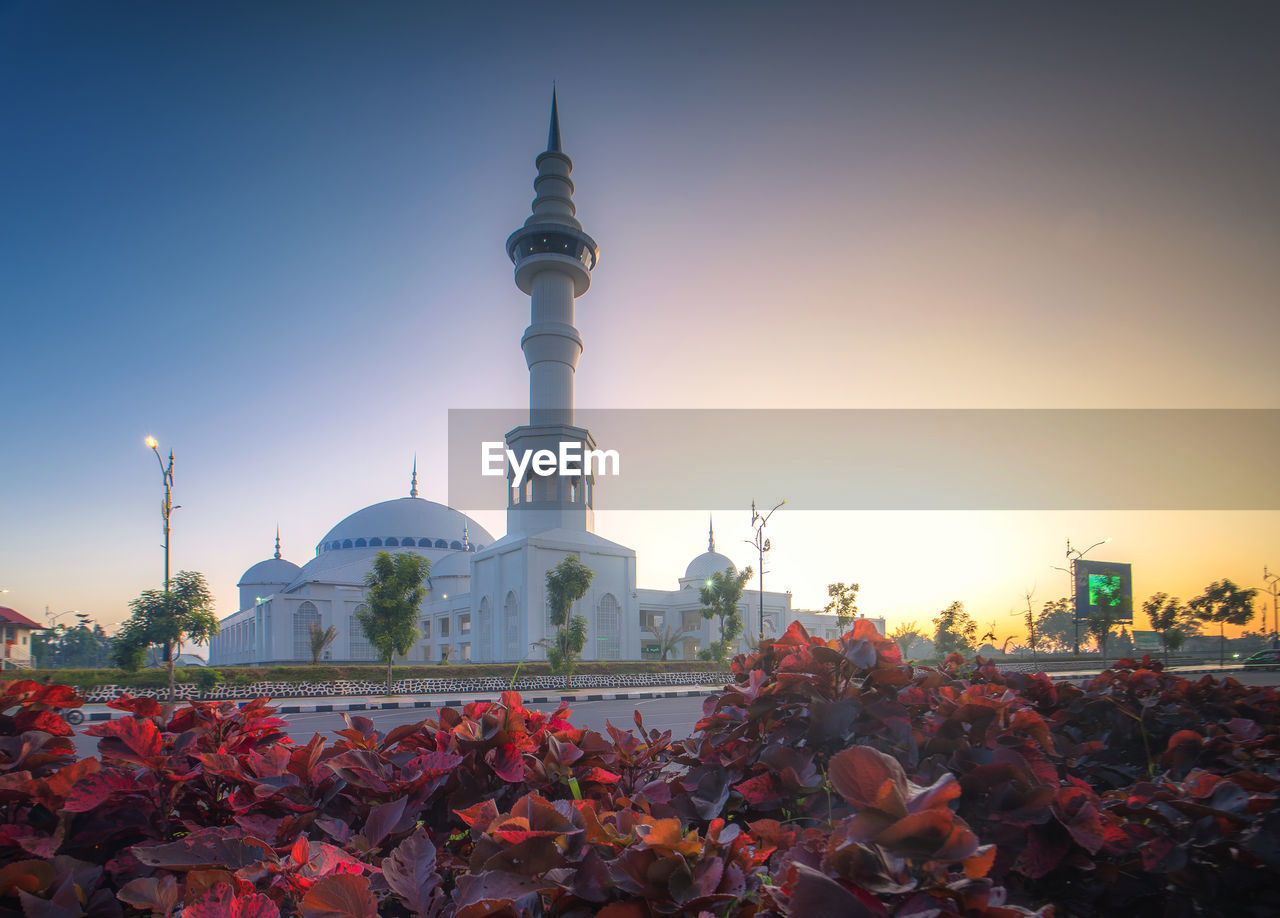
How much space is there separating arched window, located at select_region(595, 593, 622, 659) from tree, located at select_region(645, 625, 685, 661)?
9.66ft

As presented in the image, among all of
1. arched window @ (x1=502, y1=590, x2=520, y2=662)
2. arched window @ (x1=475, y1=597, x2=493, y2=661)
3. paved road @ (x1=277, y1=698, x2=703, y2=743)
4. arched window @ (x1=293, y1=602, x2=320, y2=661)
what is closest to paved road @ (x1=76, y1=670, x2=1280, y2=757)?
paved road @ (x1=277, y1=698, x2=703, y2=743)

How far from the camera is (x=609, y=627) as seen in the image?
121 ft

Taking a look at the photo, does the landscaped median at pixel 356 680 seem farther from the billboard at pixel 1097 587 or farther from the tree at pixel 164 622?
the billboard at pixel 1097 587

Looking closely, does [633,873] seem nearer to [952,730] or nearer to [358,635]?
[952,730]

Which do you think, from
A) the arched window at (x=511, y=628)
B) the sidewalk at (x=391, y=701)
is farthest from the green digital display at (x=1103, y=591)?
the arched window at (x=511, y=628)

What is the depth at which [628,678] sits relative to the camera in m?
27.6

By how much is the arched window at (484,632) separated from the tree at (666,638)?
956 centimetres

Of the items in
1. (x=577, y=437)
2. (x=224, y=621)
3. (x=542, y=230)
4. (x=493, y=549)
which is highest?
(x=542, y=230)

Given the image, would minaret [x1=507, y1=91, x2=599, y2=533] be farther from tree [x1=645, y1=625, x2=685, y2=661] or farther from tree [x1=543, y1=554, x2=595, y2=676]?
tree [x1=543, y1=554, x2=595, y2=676]

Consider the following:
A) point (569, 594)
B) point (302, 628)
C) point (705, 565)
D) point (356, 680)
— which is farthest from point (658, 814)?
point (302, 628)

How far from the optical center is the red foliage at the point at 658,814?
892 mm

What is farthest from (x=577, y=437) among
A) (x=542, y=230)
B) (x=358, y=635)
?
(x=358, y=635)

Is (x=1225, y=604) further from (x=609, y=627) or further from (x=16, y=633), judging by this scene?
(x=16, y=633)

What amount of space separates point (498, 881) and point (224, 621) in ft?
231
